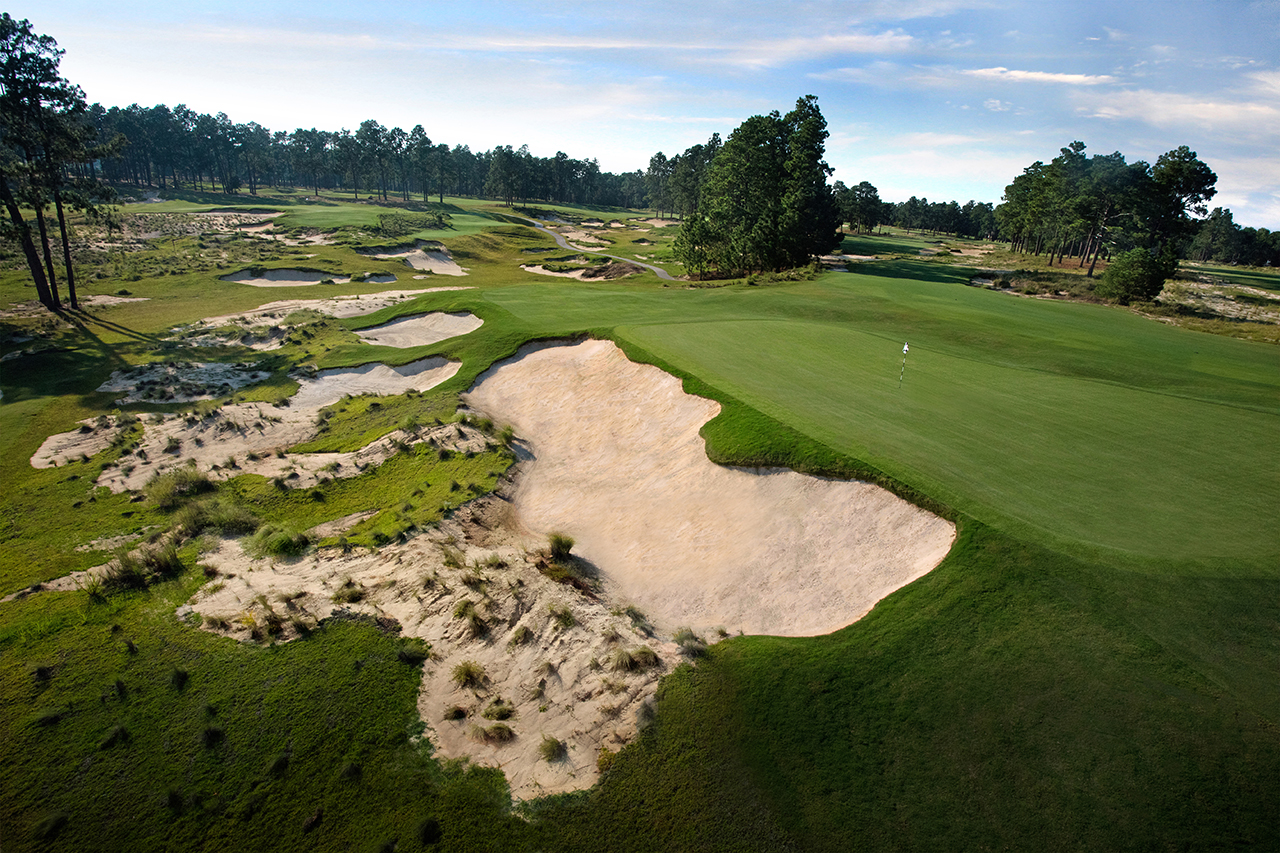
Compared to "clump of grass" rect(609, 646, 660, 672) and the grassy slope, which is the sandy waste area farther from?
the grassy slope

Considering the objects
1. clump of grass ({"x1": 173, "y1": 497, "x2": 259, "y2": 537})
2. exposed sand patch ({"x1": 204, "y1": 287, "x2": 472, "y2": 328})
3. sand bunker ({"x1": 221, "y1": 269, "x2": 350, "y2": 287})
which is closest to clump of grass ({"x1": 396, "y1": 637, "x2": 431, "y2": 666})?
clump of grass ({"x1": 173, "y1": 497, "x2": 259, "y2": 537})

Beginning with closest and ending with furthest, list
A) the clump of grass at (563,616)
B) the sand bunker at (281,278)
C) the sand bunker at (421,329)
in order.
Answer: the clump of grass at (563,616) → the sand bunker at (421,329) → the sand bunker at (281,278)

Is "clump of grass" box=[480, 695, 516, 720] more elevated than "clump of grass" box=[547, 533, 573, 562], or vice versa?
"clump of grass" box=[547, 533, 573, 562]

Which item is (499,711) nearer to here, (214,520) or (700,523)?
(700,523)

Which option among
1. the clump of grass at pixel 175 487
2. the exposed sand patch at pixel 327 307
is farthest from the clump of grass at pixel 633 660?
the exposed sand patch at pixel 327 307

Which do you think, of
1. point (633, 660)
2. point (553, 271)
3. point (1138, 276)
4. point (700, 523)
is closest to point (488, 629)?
point (633, 660)

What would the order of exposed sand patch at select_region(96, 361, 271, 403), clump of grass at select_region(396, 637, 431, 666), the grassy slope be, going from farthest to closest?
exposed sand patch at select_region(96, 361, 271, 403)
clump of grass at select_region(396, 637, 431, 666)
the grassy slope

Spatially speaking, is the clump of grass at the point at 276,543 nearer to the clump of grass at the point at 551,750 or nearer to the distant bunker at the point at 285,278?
the clump of grass at the point at 551,750
